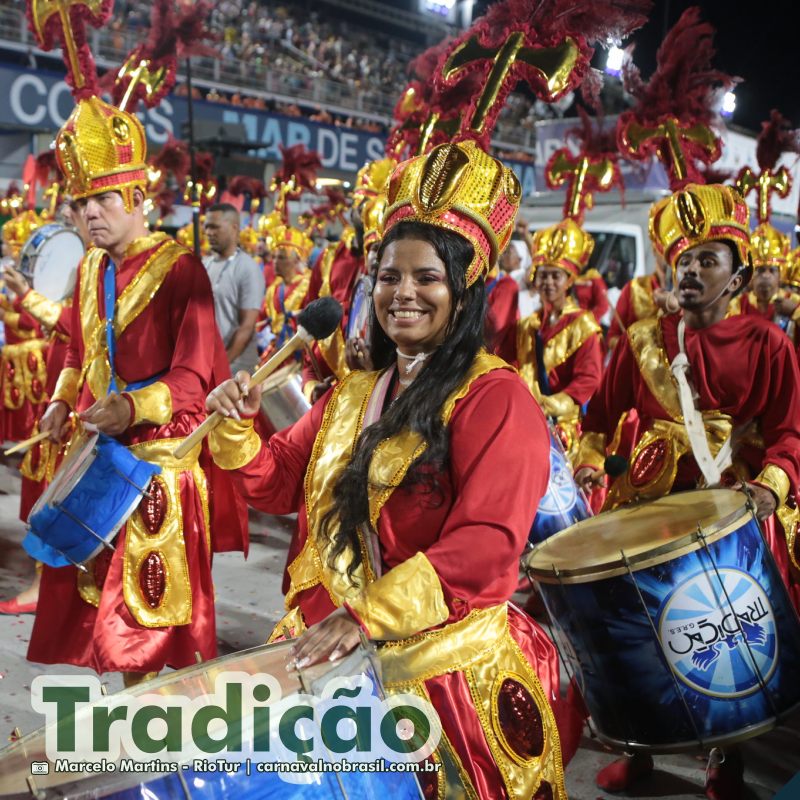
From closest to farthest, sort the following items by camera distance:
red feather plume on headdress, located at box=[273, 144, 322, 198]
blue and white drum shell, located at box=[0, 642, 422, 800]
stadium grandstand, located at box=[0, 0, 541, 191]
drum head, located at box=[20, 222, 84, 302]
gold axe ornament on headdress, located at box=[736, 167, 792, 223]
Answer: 1. blue and white drum shell, located at box=[0, 642, 422, 800]
2. gold axe ornament on headdress, located at box=[736, 167, 792, 223]
3. drum head, located at box=[20, 222, 84, 302]
4. red feather plume on headdress, located at box=[273, 144, 322, 198]
5. stadium grandstand, located at box=[0, 0, 541, 191]

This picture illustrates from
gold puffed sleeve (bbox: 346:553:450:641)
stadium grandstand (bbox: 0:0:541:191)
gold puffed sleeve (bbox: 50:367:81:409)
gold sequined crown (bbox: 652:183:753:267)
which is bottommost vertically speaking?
gold puffed sleeve (bbox: 346:553:450:641)

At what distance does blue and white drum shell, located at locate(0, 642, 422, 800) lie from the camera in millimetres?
1354

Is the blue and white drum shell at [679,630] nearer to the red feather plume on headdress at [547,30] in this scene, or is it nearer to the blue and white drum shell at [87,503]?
the blue and white drum shell at [87,503]

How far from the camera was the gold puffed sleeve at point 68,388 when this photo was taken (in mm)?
3693

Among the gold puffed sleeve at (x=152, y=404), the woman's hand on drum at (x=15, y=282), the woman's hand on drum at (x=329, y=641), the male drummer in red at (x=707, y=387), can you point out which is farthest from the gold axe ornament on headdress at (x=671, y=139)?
the woman's hand on drum at (x=15, y=282)

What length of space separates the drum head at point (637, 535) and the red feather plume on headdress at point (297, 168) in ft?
26.1

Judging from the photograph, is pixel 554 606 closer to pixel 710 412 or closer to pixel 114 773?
pixel 710 412

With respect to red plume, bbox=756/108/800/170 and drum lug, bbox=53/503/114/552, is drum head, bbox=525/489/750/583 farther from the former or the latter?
red plume, bbox=756/108/800/170

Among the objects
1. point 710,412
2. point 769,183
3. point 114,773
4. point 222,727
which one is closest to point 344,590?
point 222,727

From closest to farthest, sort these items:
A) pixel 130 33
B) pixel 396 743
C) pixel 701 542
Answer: pixel 396 743, pixel 701 542, pixel 130 33

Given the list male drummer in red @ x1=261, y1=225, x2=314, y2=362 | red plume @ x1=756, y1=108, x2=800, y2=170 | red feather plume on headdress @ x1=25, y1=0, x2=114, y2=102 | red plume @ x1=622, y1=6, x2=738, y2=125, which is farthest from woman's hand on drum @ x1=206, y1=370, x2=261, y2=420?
male drummer in red @ x1=261, y1=225, x2=314, y2=362

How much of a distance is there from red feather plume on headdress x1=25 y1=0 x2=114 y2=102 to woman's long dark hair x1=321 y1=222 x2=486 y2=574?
2254 millimetres

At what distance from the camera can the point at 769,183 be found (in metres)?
6.29

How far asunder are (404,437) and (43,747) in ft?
2.79
